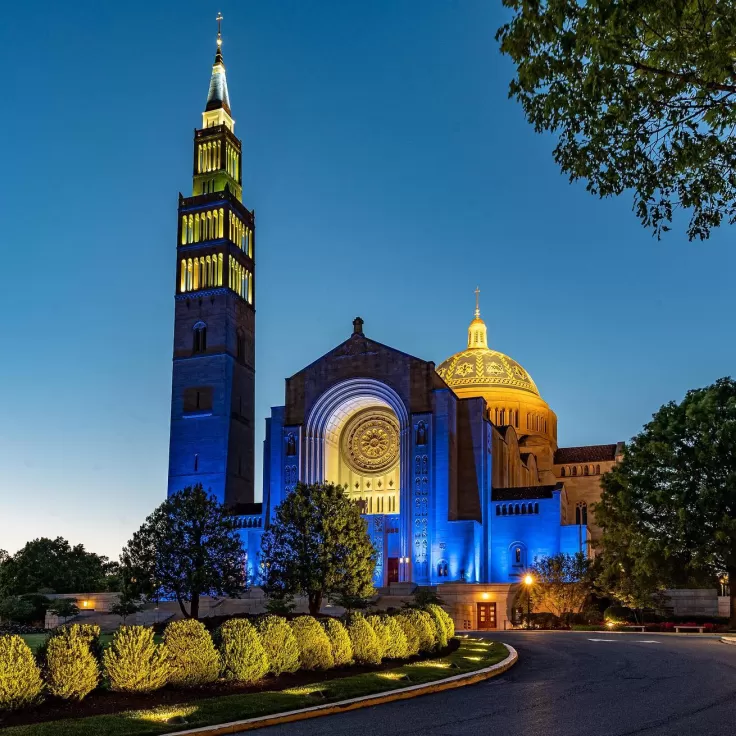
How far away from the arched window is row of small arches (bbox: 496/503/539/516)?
26303mm

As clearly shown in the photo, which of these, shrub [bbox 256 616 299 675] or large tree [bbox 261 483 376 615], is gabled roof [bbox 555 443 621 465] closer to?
large tree [bbox 261 483 376 615]

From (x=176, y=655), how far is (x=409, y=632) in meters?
9.00

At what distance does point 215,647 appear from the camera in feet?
56.7

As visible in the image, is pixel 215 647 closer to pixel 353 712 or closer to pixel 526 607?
pixel 353 712

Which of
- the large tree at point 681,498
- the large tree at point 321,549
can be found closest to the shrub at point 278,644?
the large tree at point 321,549

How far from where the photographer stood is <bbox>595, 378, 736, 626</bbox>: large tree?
41.9 m

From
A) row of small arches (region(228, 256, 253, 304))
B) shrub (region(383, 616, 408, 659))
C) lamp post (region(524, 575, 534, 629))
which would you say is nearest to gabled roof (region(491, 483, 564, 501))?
lamp post (region(524, 575, 534, 629))

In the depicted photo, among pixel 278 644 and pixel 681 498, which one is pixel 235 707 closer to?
pixel 278 644

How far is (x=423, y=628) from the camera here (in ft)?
80.0

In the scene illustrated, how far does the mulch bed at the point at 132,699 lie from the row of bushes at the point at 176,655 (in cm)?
13

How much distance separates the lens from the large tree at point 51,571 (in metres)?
74.4

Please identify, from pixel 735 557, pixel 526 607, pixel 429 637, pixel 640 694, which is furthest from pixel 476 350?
pixel 640 694

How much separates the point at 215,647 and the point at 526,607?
4060 centimetres

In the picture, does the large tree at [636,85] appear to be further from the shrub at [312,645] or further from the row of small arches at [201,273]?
the row of small arches at [201,273]
